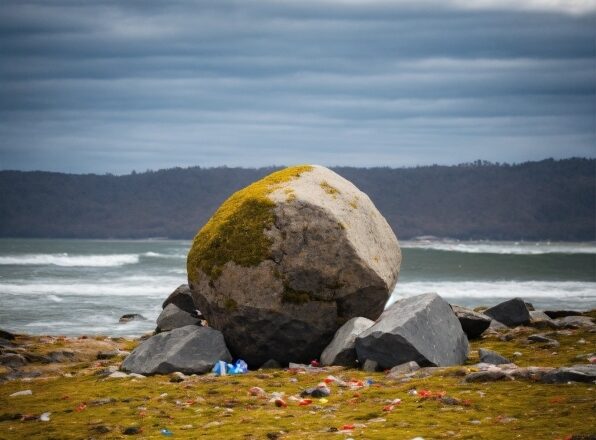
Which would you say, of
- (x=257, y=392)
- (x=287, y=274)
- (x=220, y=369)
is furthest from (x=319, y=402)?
(x=287, y=274)

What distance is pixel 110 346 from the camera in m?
18.9

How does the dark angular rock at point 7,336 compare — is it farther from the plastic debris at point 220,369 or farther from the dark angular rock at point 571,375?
the dark angular rock at point 571,375

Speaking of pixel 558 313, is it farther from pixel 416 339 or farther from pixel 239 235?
pixel 239 235

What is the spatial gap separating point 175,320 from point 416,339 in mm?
6424

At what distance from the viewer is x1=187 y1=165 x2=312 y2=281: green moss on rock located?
1528 cm

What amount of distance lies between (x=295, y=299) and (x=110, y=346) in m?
5.99

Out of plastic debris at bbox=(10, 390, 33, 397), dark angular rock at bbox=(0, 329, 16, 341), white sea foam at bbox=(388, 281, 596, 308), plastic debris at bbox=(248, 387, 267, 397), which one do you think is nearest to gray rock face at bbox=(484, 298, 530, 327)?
plastic debris at bbox=(248, 387, 267, 397)

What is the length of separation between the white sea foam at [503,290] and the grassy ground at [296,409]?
23.5 m

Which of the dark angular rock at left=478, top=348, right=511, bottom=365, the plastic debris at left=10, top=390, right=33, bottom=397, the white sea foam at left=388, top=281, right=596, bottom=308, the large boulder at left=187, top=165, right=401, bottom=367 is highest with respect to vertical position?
the large boulder at left=187, top=165, right=401, bottom=367

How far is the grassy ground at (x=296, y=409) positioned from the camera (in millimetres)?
9531

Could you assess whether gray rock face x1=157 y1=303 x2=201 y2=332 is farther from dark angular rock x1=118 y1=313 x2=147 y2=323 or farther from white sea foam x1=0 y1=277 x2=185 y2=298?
white sea foam x1=0 y1=277 x2=185 y2=298

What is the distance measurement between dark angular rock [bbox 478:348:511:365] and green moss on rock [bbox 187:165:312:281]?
439cm

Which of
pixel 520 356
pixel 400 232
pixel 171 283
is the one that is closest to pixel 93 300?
pixel 171 283

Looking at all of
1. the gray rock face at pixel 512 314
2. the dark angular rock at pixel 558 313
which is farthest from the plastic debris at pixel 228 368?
the dark angular rock at pixel 558 313
